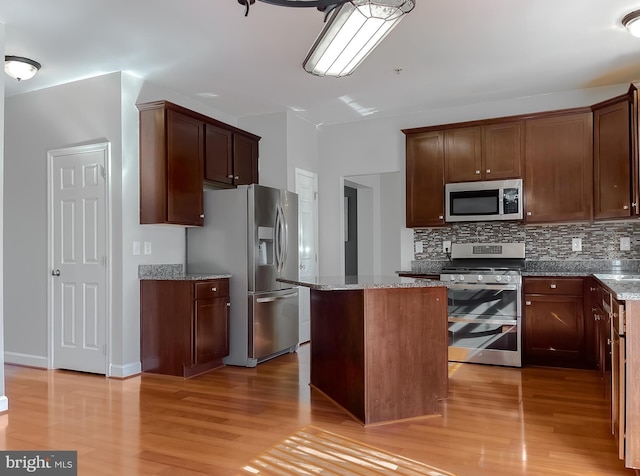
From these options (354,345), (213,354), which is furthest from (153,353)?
(354,345)

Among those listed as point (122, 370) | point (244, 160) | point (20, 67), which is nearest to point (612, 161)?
point (244, 160)

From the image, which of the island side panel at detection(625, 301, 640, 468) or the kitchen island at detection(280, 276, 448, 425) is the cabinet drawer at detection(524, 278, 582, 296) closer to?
the kitchen island at detection(280, 276, 448, 425)

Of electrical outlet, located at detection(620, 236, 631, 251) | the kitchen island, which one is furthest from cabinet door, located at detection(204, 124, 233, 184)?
electrical outlet, located at detection(620, 236, 631, 251)

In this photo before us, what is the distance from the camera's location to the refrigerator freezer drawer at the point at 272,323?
4.61m

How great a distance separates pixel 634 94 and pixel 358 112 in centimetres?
262

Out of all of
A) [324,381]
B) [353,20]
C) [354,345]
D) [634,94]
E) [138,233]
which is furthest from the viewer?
[138,233]

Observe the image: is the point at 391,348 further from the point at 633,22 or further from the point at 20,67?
the point at 20,67

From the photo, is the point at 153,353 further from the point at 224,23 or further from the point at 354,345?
the point at 224,23

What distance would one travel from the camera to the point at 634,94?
4117 mm

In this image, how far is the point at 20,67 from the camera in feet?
13.1

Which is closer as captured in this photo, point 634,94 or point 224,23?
Answer: point 224,23

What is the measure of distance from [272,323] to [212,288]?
2.39 feet

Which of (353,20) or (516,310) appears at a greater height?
(353,20)

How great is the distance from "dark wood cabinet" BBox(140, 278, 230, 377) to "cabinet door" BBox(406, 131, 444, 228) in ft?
7.16
